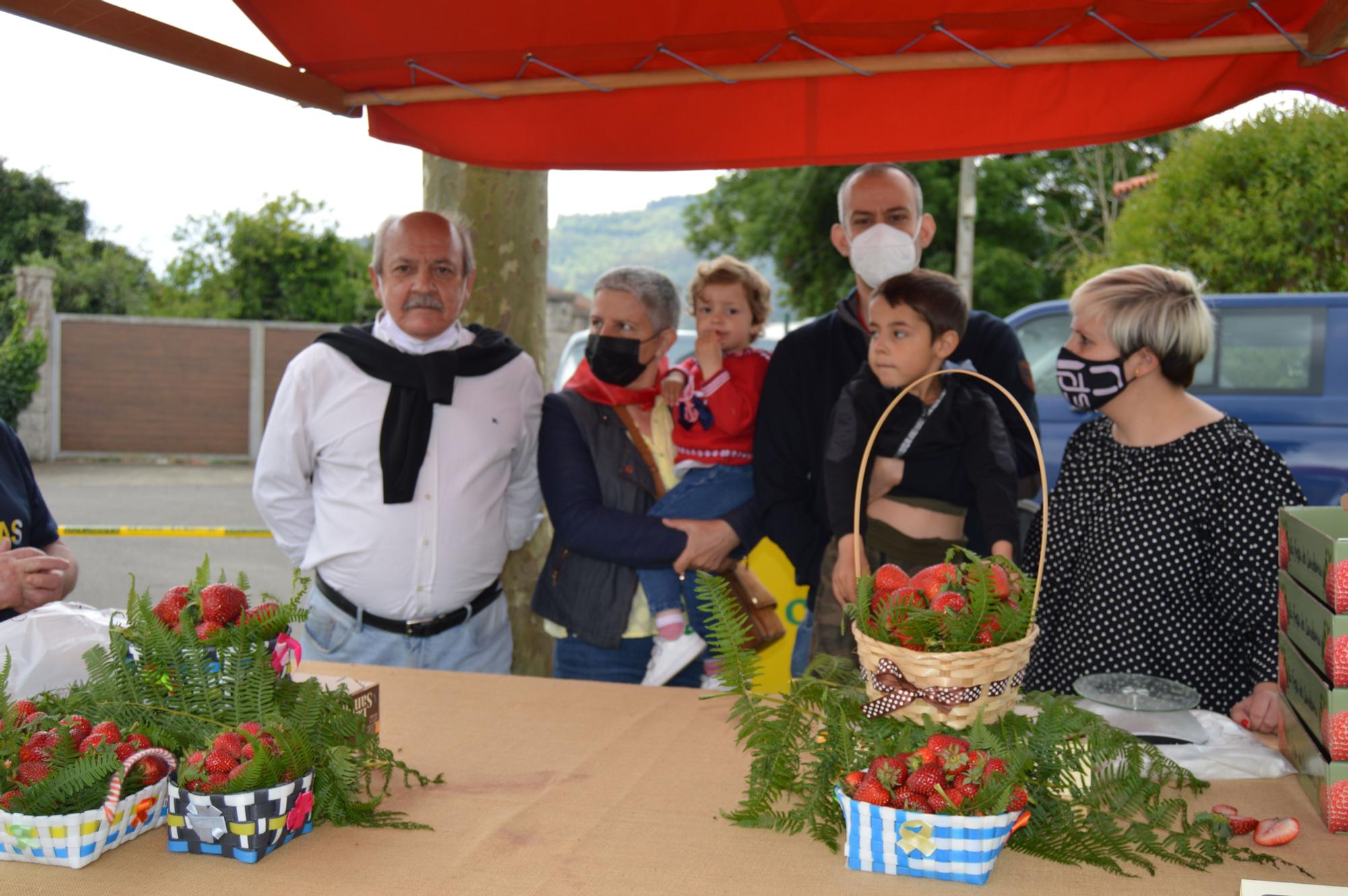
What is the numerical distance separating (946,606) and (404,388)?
1.94 m

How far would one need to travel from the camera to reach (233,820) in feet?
5.35

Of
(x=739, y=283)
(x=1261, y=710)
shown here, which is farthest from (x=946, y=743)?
(x=739, y=283)

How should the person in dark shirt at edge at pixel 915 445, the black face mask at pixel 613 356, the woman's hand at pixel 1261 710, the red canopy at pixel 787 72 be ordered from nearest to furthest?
the woman's hand at pixel 1261 710
the red canopy at pixel 787 72
the person in dark shirt at edge at pixel 915 445
the black face mask at pixel 613 356

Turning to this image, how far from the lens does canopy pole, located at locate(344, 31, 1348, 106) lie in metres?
2.63

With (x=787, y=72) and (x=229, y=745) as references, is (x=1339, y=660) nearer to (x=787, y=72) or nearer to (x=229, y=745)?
(x=229, y=745)

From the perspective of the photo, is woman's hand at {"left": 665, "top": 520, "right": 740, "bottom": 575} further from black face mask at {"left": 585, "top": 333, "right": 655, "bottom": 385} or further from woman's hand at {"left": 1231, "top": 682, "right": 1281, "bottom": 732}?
woman's hand at {"left": 1231, "top": 682, "right": 1281, "bottom": 732}

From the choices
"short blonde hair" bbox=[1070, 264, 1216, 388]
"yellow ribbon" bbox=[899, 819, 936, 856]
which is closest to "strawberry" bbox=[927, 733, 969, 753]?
"yellow ribbon" bbox=[899, 819, 936, 856]

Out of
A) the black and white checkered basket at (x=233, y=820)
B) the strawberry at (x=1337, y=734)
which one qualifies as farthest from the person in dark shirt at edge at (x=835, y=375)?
the black and white checkered basket at (x=233, y=820)

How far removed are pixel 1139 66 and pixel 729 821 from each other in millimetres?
2261

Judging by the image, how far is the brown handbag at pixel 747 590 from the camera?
314 centimetres

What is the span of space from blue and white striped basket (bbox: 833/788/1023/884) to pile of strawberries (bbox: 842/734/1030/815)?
0.6 inches

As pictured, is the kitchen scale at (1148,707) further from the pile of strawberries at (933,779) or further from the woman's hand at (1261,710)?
the pile of strawberries at (933,779)

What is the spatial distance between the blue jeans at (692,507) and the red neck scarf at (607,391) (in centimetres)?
25

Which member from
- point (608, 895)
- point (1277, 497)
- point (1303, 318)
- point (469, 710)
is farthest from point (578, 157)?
point (1303, 318)
